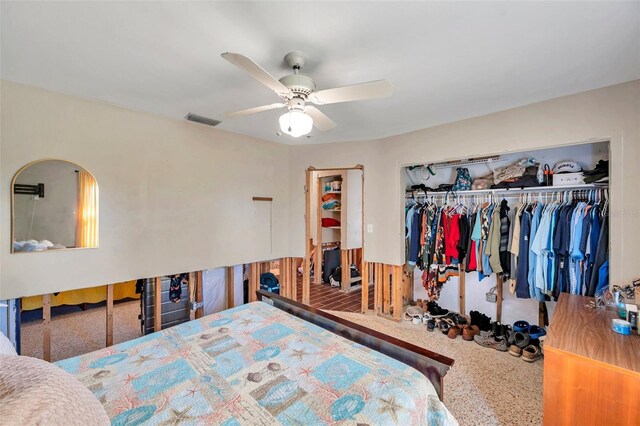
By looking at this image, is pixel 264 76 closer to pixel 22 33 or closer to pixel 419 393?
pixel 22 33

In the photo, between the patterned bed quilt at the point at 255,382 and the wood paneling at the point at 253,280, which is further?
the wood paneling at the point at 253,280

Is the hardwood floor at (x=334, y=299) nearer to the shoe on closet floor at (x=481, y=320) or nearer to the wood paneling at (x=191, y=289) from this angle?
the shoe on closet floor at (x=481, y=320)

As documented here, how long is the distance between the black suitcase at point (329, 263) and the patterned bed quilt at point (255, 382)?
133 inches

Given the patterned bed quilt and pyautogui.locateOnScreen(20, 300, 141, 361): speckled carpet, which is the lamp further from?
pyautogui.locateOnScreen(20, 300, 141, 361): speckled carpet

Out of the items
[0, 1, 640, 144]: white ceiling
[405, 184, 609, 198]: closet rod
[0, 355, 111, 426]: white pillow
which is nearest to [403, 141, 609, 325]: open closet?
[405, 184, 609, 198]: closet rod

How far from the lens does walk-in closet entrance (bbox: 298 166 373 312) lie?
4.54 meters

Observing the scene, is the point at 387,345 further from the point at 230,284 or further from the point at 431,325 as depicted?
the point at 230,284

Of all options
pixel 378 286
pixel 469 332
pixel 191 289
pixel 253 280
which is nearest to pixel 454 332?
pixel 469 332

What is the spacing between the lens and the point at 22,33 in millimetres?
1415

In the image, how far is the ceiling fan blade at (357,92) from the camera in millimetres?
1339

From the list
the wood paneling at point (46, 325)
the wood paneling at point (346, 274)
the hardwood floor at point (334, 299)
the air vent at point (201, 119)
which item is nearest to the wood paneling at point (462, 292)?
the hardwood floor at point (334, 299)

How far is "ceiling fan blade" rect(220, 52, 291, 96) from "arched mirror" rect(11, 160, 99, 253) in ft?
6.21

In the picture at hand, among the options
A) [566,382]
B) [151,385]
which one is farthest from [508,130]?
[151,385]

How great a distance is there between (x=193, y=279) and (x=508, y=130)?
138 inches
